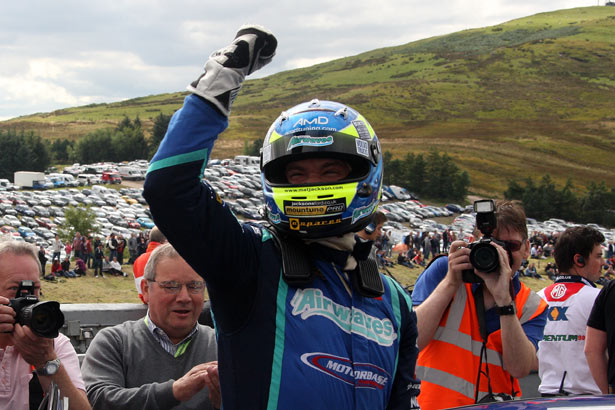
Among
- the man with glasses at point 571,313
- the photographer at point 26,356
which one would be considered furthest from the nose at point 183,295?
the man with glasses at point 571,313

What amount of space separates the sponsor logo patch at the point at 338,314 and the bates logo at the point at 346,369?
95 mm

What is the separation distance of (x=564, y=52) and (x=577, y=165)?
71480mm

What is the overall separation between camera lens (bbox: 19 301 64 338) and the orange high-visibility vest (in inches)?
74.8

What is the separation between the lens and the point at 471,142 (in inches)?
5172

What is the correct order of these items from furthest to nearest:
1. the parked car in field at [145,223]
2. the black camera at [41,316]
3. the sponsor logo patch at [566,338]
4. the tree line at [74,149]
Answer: the tree line at [74,149], the parked car in field at [145,223], the sponsor logo patch at [566,338], the black camera at [41,316]

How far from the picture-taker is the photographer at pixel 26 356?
284 cm

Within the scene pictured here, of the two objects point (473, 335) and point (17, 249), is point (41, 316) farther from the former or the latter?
point (473, 335)

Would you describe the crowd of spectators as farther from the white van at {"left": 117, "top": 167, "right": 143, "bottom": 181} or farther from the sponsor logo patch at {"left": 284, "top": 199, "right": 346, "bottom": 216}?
the white van at {"left": 117, "top": 167, "right": 143, "bottom": 181}

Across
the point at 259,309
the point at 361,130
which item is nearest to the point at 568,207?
the point at 361,130

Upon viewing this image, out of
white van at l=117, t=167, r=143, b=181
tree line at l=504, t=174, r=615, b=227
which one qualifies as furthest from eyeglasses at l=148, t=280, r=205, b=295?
tree line at l=504, t=174, r=615, b=227

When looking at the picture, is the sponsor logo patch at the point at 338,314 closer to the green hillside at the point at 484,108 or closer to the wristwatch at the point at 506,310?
the wristwatch at the point at 506,310

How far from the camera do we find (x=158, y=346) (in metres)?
3.56

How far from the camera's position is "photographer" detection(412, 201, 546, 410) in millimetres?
3383

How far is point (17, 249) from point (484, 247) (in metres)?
2.42
